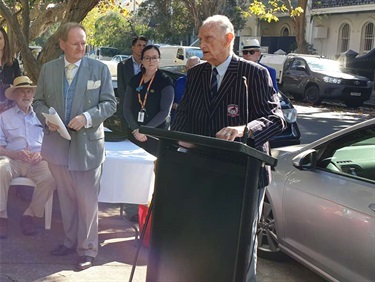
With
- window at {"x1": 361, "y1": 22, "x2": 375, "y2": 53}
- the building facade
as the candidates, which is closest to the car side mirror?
the building facade

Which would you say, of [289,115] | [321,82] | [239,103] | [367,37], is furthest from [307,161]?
[367,37]

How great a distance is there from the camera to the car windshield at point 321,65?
19125 mm

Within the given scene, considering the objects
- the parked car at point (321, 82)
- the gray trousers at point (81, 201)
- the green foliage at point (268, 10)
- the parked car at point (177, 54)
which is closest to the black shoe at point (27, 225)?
the gray trousers at point (81, 201)

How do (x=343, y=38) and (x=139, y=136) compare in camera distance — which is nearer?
(x=139, y=136)

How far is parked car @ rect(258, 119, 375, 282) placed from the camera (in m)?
3.39

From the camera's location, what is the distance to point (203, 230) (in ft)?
8.27

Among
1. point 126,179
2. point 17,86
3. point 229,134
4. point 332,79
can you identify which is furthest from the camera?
point 332,79

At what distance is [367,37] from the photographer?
30547 millimetres

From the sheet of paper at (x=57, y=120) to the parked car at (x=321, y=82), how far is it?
1549 cm

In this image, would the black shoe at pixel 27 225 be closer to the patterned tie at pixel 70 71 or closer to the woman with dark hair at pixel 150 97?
the woman with dark hair at pixel 150 97

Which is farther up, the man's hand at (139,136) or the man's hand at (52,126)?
the man's hand at (52,126)

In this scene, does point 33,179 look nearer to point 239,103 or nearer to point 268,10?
point 239,103

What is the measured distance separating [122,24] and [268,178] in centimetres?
4753

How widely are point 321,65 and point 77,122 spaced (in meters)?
16.8
